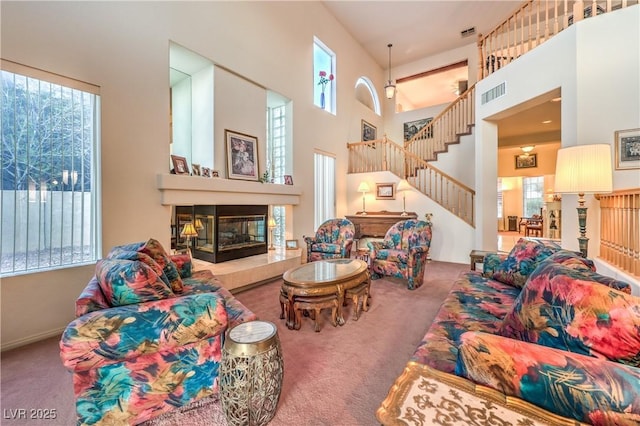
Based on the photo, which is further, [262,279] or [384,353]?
[262,279]

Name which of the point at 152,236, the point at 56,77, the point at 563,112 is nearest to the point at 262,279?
the point at 152,236

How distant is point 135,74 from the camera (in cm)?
321

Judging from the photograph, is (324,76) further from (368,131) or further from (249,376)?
(249,376)

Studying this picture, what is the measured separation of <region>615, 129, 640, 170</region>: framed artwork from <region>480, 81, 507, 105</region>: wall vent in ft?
6.11

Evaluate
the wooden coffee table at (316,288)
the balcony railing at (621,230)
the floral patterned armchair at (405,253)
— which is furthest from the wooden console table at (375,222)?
the wooden coffee table at (316,288)

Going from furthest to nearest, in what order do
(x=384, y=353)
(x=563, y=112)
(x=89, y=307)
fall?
(x=563, y=112) < (x=384, y=353) < (x=89, y=307)

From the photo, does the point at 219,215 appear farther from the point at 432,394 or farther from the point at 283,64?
the point at 432,394

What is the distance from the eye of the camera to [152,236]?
11.0ft

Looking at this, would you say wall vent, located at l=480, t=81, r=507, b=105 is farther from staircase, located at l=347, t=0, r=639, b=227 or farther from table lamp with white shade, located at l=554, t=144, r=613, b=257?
table lamp with white shade, located at l=554, t=144, r=613, b=257

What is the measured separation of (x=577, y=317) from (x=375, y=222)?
208 inches

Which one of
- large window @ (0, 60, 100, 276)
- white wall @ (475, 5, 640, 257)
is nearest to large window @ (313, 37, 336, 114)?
white wall @ (475, 5, 640, 257)

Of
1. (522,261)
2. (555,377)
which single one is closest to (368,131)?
(522,261)

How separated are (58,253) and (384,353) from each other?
10.6 ft

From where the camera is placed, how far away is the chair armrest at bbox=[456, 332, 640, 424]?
2.56 ft
